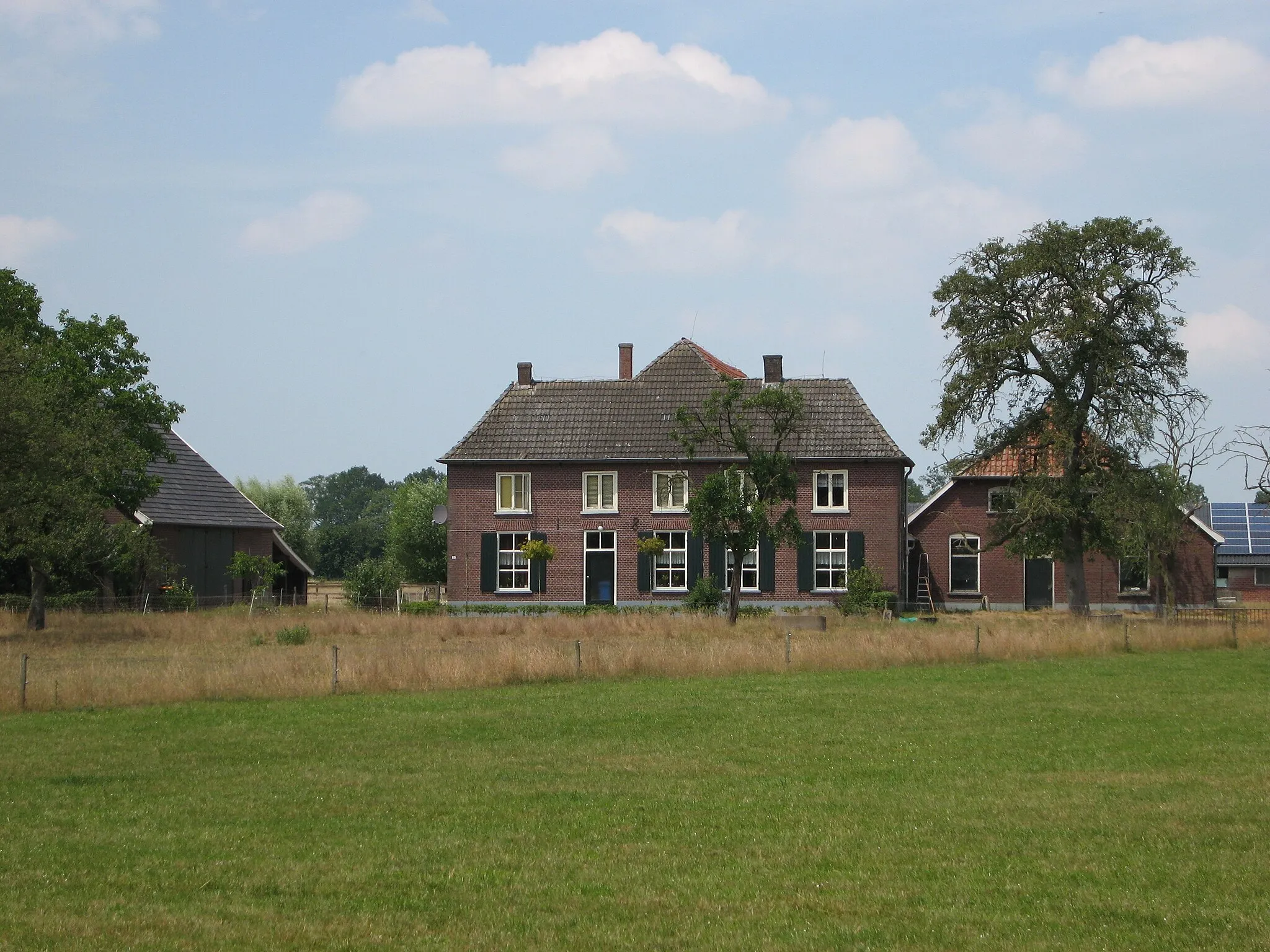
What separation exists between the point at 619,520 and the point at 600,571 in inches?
71.4

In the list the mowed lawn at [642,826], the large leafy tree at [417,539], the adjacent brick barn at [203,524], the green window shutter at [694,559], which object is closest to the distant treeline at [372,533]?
the large leafy tree at [417,539]

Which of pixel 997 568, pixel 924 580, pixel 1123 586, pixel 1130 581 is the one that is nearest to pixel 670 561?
pixel 924 580

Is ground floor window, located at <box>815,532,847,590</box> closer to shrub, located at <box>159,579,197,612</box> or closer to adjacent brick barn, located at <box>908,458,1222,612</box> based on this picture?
adjacent brick barn, located at <box>908,458,1222,612</box>

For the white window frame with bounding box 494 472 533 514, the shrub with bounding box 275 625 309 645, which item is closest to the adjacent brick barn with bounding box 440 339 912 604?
the white window frame with bounding box 494 472 533 514

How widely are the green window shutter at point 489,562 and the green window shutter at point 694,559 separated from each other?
6.53m

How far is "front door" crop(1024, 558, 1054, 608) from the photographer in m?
44.1

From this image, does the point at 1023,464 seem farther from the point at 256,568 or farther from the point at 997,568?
the point at 256,568

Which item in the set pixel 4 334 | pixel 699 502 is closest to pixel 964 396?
pixel 699 502

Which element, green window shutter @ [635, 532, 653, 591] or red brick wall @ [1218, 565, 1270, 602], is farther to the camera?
red brick wall @ [1218, 565, 1270, 602]

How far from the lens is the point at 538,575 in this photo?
1741 inches

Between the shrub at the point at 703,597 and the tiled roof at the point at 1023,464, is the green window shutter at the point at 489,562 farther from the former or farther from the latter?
the tiled roof at the point at 1023,464

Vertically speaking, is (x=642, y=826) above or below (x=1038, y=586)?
below

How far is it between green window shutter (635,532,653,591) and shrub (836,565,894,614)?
253 inches

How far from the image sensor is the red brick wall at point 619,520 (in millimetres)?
43000
